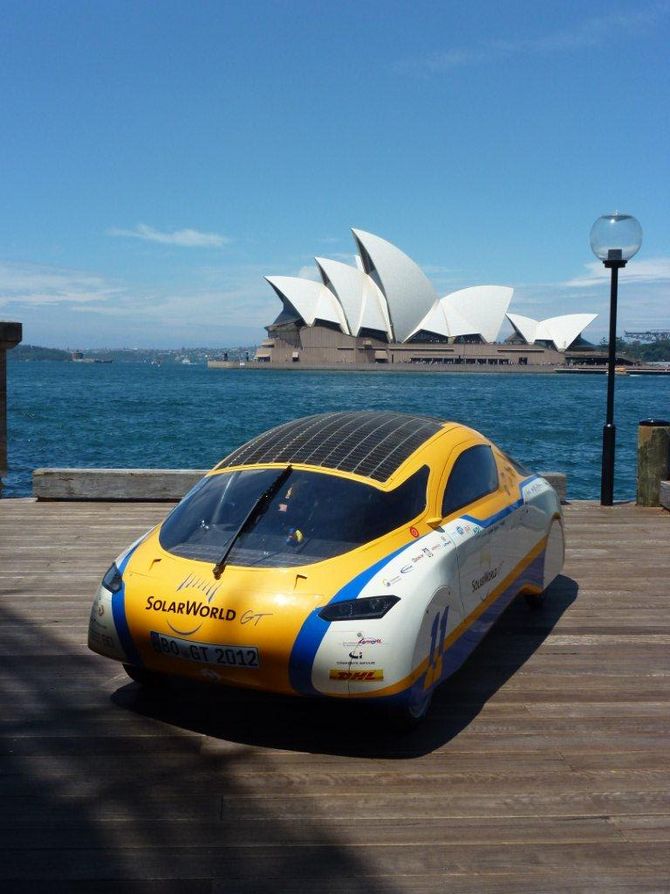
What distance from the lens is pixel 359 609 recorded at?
3.70 m

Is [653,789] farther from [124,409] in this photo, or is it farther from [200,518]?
[124,409]

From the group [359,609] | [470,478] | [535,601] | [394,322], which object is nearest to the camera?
[359,609]

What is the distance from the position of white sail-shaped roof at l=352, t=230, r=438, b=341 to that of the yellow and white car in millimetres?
87726

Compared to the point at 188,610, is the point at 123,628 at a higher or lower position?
lower

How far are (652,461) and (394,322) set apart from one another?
101 meters

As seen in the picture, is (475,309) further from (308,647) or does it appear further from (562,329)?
(308,647)

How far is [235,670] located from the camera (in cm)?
370

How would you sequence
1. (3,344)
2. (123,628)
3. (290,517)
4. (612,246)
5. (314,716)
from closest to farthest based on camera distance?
1. (123,628)
2. (314,716)
3. (290,517)
4. (3,344)
5. (612,246)

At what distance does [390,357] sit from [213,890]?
118 m

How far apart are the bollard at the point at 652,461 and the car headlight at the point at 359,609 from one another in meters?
7.08

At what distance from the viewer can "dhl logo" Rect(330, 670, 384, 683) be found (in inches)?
142

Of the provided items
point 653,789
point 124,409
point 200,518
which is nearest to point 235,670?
point 200,518

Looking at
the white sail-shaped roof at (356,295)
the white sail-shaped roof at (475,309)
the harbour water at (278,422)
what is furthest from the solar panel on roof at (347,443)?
the white sail-shaped roof at (475,309)

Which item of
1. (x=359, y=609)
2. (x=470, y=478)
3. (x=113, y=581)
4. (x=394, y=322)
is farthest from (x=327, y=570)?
(x=394, y=322)
